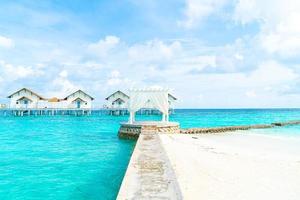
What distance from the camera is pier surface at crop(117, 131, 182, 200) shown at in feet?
21.8

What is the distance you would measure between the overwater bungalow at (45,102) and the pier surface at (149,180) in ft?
183

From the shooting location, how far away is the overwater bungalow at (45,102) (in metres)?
62.4

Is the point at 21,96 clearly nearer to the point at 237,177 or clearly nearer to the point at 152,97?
the point at 152,97

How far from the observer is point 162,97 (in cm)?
2570

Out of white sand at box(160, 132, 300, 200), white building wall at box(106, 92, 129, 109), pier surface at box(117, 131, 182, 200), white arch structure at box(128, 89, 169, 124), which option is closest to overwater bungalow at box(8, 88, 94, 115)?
white building wall at box(106, 92, 129, 109)

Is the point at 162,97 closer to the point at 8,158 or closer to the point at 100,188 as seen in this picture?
the point at 8,158

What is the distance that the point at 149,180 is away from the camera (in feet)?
25.3

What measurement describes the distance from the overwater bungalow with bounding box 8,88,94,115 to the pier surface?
55.8 m

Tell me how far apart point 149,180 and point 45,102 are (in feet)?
203

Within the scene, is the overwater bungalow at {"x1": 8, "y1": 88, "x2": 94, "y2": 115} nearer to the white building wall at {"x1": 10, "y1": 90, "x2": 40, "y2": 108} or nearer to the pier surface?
the white building wall at {"x1": 10, "y1": 90, "x2": 40, "y2": 108}

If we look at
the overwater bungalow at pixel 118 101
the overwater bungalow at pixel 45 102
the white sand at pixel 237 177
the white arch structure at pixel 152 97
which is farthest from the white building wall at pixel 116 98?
the white sand at pixel 237 177

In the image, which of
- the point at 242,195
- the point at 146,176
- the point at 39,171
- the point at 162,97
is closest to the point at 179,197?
the point at 146,176

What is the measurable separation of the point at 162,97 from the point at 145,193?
19119 millimetres

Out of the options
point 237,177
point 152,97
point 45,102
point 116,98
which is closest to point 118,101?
point 116,98
